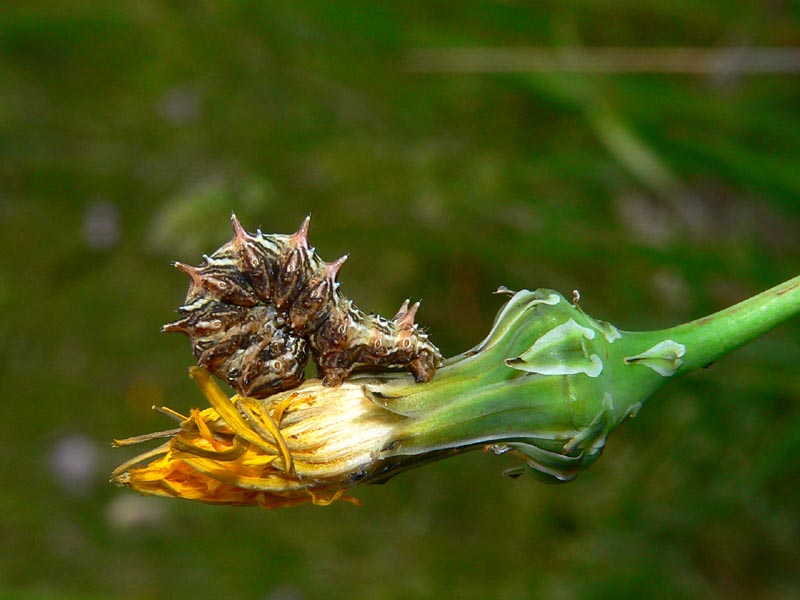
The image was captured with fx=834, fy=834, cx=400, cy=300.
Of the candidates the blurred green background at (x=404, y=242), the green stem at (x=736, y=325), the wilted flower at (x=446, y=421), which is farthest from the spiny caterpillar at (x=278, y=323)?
the blurred green background at (x=404, y=242)

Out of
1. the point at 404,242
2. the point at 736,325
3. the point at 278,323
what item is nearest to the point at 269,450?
the point at 278,323

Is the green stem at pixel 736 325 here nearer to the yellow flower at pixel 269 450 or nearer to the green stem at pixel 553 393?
the green stem at pixel 553 393

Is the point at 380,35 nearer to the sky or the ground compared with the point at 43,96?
nearer to the ground

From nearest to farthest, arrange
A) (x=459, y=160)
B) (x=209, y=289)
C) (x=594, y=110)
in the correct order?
(x=209, y=289) → (x=594, y=110) → (x=459, y=160)

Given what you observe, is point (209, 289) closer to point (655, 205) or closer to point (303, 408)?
point (303, 408)

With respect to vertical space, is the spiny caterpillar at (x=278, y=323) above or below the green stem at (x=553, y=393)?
above

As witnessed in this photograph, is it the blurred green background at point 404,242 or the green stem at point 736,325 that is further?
the blurred green background at point 404,242

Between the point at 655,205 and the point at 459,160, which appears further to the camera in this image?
the point at 655,205

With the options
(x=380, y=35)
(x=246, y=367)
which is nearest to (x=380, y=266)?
(x=380, y=35)
